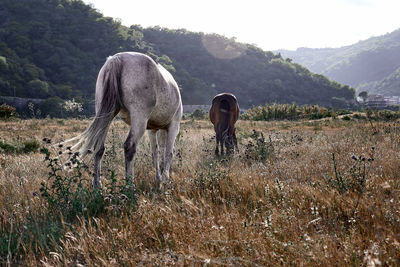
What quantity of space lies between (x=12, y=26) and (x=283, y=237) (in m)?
84.2

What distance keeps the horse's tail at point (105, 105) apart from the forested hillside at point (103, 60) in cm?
3971

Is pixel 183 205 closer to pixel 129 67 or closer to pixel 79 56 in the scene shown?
pixel 129 67

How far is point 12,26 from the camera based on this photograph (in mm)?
65000

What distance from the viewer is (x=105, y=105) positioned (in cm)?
326

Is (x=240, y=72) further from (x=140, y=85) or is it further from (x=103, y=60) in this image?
(x=140, y=85)

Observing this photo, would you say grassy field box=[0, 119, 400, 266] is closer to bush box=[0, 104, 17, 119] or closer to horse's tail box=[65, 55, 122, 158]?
horse's tail box=[65, 55, 122, 158]

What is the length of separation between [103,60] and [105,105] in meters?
71.5

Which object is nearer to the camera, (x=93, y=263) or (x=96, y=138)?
(x=93, y=263)

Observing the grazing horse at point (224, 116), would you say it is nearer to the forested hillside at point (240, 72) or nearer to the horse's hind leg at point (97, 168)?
the horse's hind leg at point (97, 168)

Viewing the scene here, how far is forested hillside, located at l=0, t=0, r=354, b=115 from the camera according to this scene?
178ft

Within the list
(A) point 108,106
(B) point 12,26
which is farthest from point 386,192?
(B) point 12,26

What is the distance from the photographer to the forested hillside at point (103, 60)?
54125mm

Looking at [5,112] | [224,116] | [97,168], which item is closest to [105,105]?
[97,168]

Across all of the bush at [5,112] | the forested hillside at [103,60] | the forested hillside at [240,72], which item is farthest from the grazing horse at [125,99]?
A: the forested hillside at [240,72]
